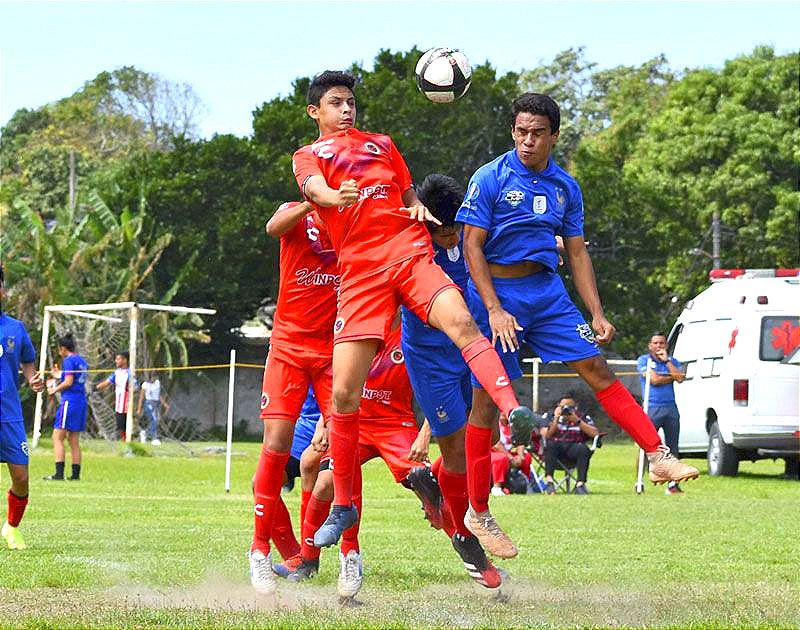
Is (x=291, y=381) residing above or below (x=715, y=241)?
below

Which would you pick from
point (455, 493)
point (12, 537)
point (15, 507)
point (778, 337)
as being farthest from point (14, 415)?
point (778, 337)

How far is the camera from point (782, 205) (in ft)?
147

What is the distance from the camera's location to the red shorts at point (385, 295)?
732 centimetres

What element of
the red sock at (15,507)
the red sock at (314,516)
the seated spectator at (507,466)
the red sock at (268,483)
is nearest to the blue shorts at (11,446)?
the red sock at (15,507)

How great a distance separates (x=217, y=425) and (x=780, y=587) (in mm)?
36856

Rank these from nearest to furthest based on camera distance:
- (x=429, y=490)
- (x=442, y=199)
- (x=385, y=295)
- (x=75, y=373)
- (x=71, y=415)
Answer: (x=385, y=295), (x=442, y=199), (x=429, y=490), (x=71, y=415), (x=75, y=373)

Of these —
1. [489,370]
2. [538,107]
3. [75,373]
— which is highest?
[538,107]

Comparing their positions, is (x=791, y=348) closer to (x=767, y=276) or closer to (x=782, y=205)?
(x=767, y=276)

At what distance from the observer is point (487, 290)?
25.1 feet

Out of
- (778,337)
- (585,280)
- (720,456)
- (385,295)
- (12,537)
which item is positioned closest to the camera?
(385,295)

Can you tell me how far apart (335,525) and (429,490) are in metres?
1.60

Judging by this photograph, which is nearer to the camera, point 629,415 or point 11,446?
point 629,415

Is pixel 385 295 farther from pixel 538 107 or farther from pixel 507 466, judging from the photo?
pixel 507 466

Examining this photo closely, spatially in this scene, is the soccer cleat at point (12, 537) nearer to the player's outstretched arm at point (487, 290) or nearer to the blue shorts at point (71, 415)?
the player's outstretched arm at point (487, 290)
